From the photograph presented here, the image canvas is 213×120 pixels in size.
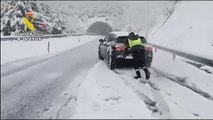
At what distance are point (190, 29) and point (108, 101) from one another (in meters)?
25.2

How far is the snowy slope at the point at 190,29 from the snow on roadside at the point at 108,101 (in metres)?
11.5

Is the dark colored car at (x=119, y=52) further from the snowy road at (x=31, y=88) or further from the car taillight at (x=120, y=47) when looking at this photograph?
the snowy road at (x=31, y=88)

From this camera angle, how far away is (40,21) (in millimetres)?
46719

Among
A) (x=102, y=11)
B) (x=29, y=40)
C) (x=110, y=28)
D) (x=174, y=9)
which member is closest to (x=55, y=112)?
(x=29, y=40)

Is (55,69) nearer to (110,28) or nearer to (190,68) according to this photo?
(190,68)

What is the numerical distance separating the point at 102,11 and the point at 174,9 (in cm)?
7564

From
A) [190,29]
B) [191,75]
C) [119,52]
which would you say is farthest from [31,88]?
[190,29]

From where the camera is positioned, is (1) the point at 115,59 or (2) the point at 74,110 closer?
(2) the point at 74,110

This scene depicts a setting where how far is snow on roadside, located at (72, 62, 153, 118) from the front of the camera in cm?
700

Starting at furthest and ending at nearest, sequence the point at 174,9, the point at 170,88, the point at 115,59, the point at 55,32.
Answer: the point at 55,32 → the point at 174,9 → the point at 115,59 → the point at 170,88

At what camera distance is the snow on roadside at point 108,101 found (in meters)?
7.00

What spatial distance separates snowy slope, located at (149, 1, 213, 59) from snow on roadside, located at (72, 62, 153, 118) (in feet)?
37.7

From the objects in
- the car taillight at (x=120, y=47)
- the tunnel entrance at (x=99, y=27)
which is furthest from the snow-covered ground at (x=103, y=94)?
the tunnel entrance at (x=99, y=27)

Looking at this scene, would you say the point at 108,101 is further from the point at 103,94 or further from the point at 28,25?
the point at 28,25
